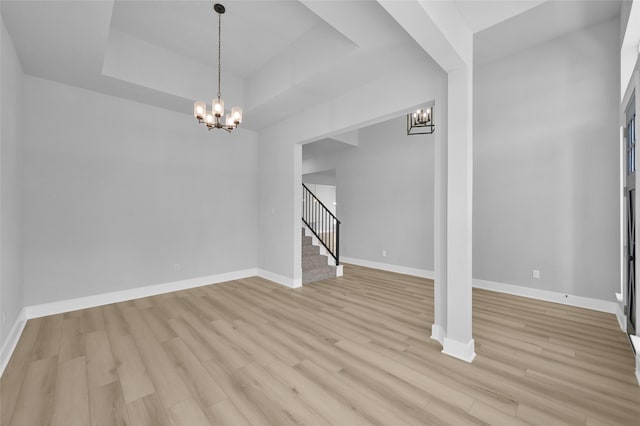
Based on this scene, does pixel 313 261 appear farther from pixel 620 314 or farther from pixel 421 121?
pixel 620 314

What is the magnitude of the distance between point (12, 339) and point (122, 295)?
144cm

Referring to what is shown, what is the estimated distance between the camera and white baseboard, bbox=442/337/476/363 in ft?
8.24

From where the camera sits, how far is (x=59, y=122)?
3744 millimetres

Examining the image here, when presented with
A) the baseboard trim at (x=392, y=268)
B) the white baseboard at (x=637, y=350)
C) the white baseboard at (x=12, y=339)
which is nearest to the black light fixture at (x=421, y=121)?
the baseboard trim at (x=392, y=268)

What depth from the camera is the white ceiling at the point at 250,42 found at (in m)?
2.58

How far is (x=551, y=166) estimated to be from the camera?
393 cm

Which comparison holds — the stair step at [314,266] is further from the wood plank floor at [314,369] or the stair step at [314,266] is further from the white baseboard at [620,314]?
the white baseboard at [620,314]

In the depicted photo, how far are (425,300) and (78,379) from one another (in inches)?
163

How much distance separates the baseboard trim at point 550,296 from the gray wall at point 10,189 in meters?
6.19

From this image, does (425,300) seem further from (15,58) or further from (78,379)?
(15,58)

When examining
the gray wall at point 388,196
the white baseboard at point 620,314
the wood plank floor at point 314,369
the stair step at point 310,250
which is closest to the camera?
the wood plank floor at point 314,369

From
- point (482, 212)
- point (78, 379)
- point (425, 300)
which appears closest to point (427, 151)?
point (482, 212)

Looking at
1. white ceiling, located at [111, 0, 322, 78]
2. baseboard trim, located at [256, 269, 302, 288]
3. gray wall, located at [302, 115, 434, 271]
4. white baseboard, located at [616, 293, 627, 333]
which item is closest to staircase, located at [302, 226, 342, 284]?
baseboard trim, located at [256, 269, 302, 288]

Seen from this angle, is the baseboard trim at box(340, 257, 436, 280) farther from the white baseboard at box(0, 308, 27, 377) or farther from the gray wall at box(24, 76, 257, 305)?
the white baseboard at box(0, 308, 27, 377)
